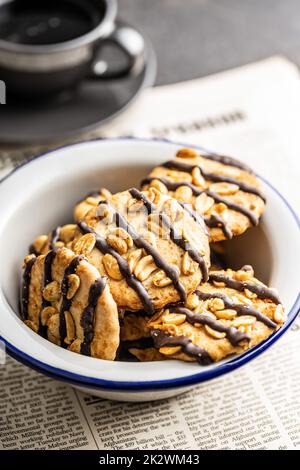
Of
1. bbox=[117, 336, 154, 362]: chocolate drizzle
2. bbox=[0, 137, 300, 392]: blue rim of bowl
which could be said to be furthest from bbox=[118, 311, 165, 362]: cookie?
bbox=[0, 137, 300, 392]: blue rim of bowl

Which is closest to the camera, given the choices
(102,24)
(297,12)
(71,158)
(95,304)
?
(95,304)

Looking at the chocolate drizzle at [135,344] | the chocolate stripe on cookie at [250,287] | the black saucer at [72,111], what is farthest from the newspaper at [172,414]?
the black saucer at [72,111]

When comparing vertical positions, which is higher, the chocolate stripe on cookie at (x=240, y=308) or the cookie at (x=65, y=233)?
the chocolate stripe on cookie at (x=240, y=308)

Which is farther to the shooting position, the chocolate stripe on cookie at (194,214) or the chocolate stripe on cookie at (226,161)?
the chocolate stripe on cookie at (226,161)

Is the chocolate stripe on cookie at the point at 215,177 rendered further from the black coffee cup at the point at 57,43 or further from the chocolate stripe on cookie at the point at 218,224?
the black coffee cup at the point at 57,43

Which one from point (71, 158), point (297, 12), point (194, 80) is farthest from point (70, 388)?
point (297, 12)

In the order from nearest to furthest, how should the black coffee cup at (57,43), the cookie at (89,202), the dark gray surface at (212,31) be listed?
the cookie at (89,202) → the black coffee cup at (57,43) → the dark gray surface at (212,31)

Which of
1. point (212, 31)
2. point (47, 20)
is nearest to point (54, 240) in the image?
point (47, 20)

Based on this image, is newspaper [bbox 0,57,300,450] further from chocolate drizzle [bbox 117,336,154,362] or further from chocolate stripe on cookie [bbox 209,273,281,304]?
chocolate stripe on cookie [bbox 209,273,281,304]

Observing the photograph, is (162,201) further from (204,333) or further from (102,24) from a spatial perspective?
(102,24)
